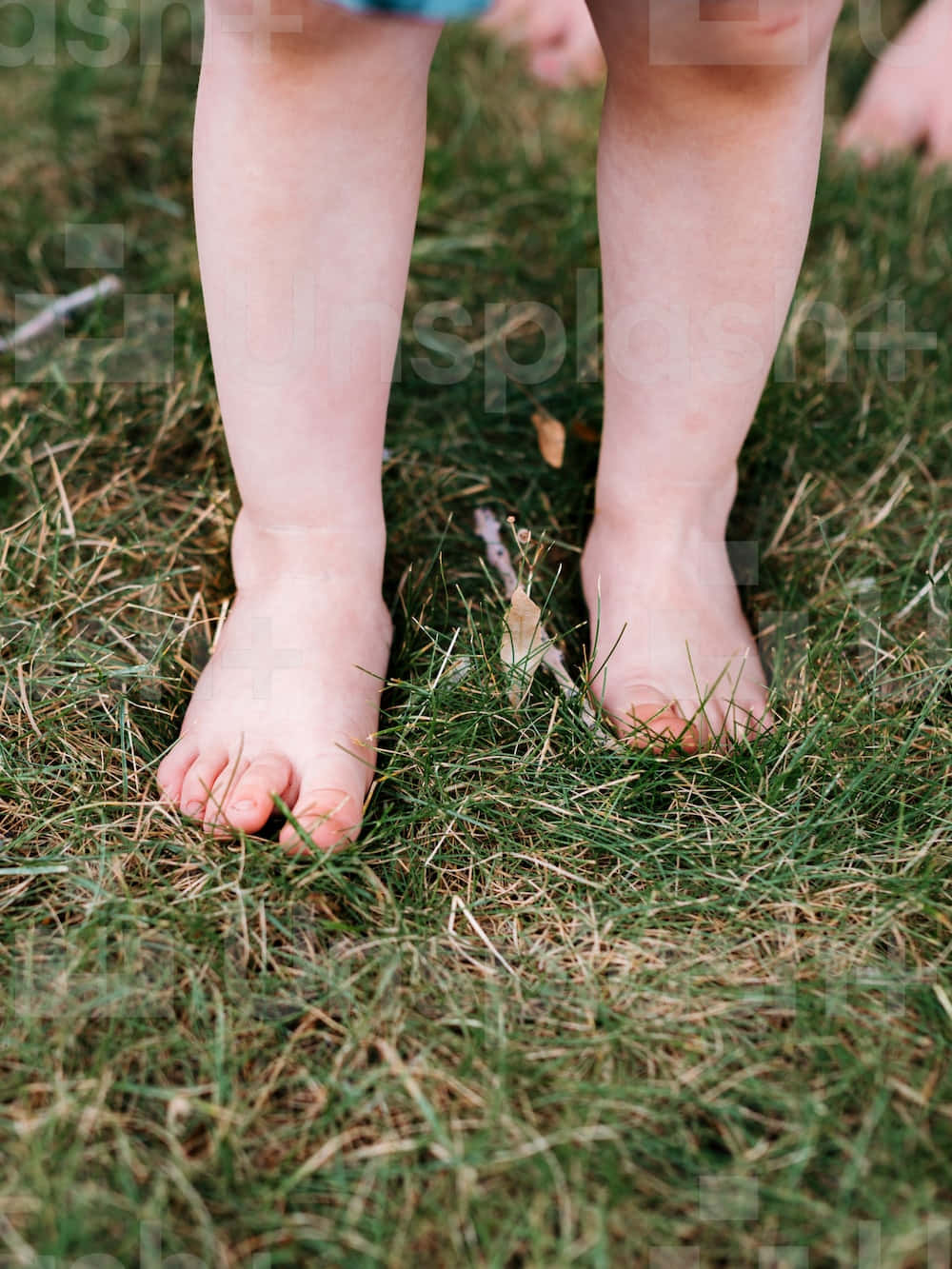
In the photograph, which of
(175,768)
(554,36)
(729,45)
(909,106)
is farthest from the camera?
(554,36)

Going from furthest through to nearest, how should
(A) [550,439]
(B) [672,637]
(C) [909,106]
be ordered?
(C) [909,106]
(A) [550,439]
(B) [672,637]

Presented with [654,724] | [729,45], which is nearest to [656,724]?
[654,724]

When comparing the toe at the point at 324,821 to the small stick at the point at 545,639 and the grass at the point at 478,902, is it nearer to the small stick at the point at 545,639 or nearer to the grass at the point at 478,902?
the grass at the point at 478,902

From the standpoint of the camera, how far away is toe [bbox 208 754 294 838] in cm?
95

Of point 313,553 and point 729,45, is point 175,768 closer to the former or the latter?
point 313,553

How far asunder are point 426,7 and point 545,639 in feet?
1.93

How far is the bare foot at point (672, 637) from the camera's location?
1062 mm

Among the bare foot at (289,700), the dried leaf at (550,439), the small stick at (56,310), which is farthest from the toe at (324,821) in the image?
the small stick at (56,310)

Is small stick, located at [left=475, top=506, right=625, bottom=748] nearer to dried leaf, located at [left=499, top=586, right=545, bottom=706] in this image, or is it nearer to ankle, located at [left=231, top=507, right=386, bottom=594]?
dried leaf, located at [left=499, top=586, right=545, bottom=706]

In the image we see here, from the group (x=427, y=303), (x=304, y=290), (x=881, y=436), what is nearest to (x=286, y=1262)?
(x=304, y=290)

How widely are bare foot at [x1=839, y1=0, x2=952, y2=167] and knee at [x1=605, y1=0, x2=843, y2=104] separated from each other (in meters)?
1.18

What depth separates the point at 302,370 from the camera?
3.14 ft

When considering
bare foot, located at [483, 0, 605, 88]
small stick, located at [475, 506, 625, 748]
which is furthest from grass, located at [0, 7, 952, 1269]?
bare foot, located at [483, 0, 605, 88]

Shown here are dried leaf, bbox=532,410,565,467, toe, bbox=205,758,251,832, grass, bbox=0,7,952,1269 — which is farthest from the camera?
dried leaf, bbox=532,410,565,467
